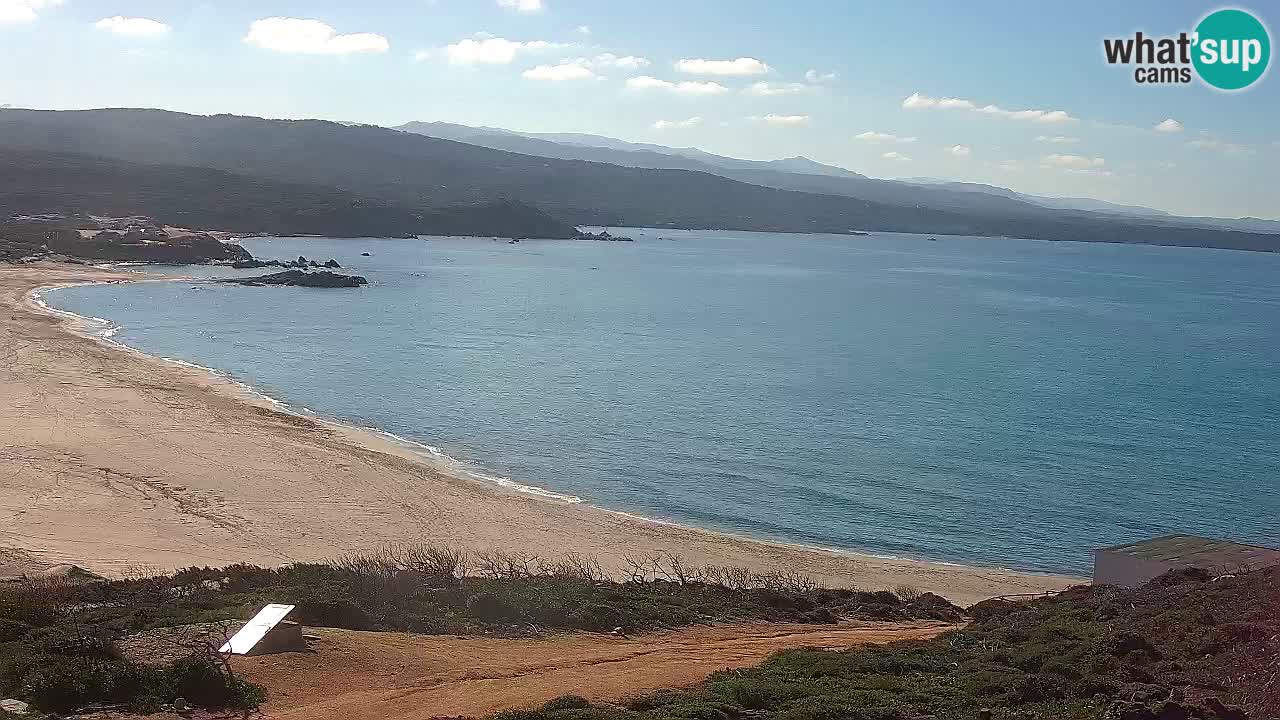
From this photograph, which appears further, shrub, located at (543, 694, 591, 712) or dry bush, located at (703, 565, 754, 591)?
dry bush, located at (703, 565, 754, 591)

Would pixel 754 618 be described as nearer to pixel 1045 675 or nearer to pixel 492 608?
pixel 492 608

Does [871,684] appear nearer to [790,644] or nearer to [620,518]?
[790,644]

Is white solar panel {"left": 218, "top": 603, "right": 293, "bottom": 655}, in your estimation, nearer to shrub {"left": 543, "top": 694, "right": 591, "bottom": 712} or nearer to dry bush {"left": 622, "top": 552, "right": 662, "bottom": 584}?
shrub {"left": 543, "top": 694, "right": 591, "bottom": 712}

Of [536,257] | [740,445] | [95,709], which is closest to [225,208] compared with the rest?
[536,257]

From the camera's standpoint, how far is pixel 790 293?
9469 cm

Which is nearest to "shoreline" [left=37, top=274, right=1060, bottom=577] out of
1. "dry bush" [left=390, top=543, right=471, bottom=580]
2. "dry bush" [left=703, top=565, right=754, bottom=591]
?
"dry bush" [left=703, top=565, right=754, bottom=591]

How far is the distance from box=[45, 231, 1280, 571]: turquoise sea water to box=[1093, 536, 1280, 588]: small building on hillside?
564cm

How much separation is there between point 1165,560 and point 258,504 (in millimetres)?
19767

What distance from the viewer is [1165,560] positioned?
18734mm

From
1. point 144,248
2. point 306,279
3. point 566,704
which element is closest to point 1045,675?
point 566,704

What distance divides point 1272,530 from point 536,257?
337 feet

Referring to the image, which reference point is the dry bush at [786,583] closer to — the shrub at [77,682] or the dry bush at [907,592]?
the dry bush at [907,592]

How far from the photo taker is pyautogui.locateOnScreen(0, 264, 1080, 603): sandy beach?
21.9 metres

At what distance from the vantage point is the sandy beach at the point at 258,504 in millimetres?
21891
